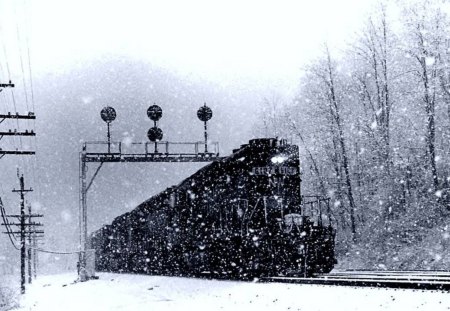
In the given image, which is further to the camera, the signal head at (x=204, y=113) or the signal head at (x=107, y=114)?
the signal head at (x=107, y=114)

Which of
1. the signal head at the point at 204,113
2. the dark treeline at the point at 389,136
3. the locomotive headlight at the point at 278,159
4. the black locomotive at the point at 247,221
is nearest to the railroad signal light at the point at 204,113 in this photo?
the signal head at the point at 204,113

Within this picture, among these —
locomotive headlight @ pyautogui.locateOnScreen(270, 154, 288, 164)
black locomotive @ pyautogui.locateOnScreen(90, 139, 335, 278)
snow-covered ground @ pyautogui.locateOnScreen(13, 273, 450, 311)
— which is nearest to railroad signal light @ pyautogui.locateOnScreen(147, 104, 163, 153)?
black locomotive @ pyautogui.locateOnScreen(90, 139, 335, 278)

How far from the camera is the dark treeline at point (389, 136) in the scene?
23141 mm

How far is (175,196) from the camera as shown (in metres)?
20.6

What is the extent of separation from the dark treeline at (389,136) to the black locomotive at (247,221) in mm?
5866

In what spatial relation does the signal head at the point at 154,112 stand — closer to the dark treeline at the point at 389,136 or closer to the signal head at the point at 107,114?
the signal head at the point at 107,114

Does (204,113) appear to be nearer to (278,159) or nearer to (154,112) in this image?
(154,112)

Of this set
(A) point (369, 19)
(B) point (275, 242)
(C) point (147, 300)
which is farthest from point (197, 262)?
(A) point (369, 19)

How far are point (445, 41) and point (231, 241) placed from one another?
14.0 metres

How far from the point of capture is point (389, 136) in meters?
26.5

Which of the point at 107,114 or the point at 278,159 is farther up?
the point at 107,114

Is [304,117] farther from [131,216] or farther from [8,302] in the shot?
[8,302]

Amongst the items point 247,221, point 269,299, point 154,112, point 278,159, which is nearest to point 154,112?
point 154,112

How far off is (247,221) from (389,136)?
1267cm
